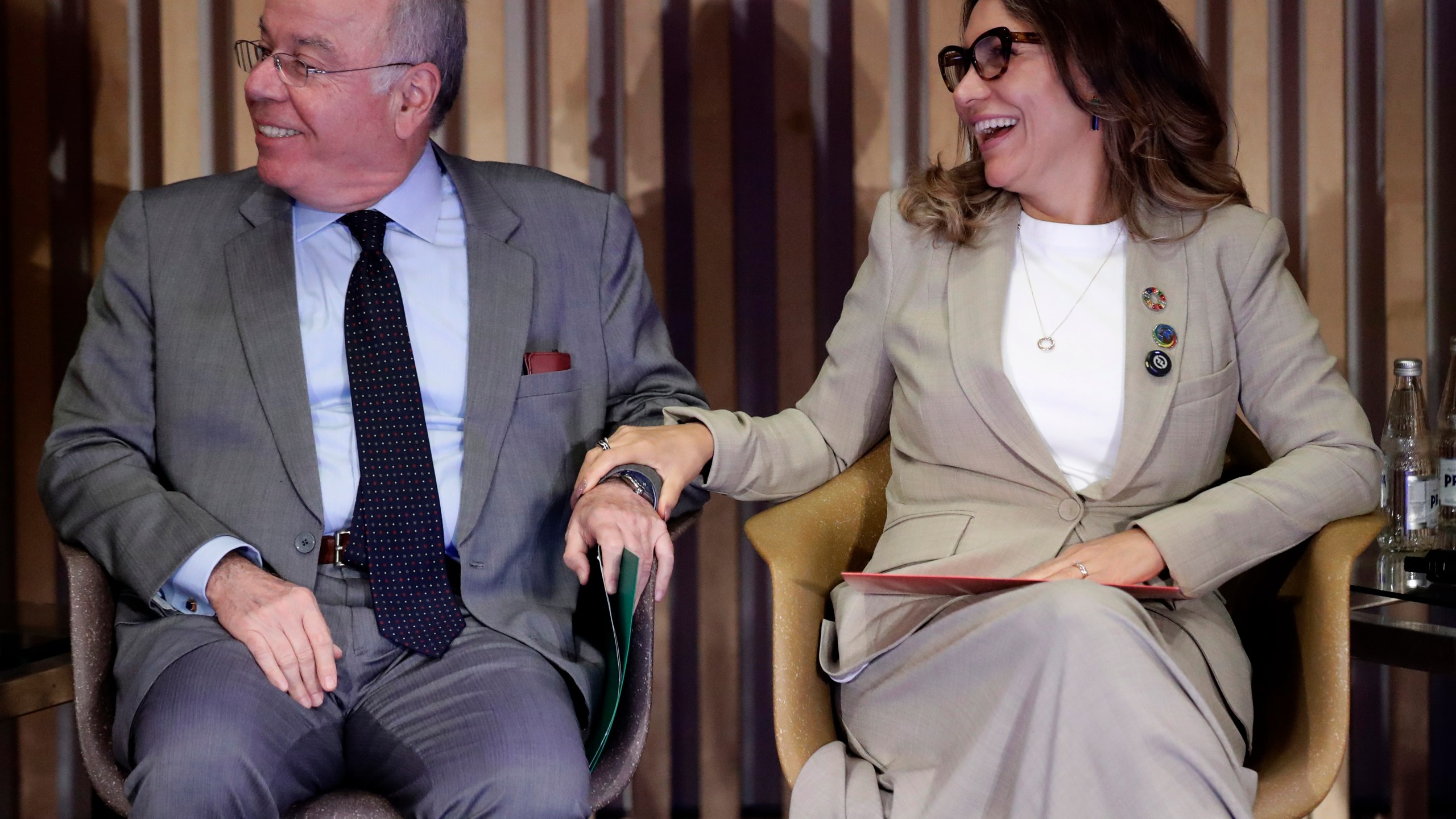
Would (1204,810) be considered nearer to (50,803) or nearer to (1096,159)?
(1096,159)

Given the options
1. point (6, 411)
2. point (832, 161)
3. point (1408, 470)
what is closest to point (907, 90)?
point (832, 161)

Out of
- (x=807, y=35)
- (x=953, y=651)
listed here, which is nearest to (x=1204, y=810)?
(x=953, y=651)

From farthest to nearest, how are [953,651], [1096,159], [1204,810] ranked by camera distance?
1. [1096,159]
2. [953,651]
3. [1204,810]

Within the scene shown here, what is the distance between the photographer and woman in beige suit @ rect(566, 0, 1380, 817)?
1.94 m

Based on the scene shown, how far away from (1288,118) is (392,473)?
206 centimetres

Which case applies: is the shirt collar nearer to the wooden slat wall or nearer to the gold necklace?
the wooden slat wall

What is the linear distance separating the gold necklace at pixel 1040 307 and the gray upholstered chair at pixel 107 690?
0.73 metres

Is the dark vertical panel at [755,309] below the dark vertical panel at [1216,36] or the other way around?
below

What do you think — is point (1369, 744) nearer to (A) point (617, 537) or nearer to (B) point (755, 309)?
(B) point (755, 309)

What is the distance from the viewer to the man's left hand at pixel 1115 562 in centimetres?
193

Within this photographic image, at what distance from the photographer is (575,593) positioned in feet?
7.22

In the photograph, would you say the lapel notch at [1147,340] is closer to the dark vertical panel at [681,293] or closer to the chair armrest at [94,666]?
the dark vertical panel at [681,293]

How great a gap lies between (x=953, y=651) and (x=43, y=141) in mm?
2330

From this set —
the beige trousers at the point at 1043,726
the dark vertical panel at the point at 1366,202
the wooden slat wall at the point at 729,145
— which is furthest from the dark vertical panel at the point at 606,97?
the dark vertical panel at the point at 1366,202
